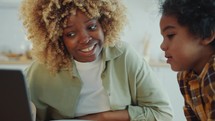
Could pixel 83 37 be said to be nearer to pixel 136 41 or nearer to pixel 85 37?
pixel 85 37

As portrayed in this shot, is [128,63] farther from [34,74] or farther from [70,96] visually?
[34,74]

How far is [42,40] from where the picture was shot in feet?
3.50

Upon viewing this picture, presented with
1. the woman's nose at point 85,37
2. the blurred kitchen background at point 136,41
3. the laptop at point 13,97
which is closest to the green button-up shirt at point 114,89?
the woman's nose at point 85,37

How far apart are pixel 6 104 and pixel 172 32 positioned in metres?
0.46

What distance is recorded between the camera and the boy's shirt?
677mm

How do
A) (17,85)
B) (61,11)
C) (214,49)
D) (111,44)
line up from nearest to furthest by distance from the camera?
(17,85), (214,49), (61,11), (111,44)

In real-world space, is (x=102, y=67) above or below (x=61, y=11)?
below

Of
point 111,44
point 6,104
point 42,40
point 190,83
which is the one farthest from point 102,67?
point 6,104

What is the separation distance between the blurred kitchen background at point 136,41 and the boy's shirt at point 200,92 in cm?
156

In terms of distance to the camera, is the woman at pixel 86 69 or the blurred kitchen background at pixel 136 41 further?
the blurred kitchen background at pixel 136 41

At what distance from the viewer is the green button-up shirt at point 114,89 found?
3.39 ft

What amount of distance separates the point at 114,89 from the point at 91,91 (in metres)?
0.09

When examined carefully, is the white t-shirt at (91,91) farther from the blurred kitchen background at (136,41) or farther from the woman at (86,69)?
the blurred kitchen background at (136,41)

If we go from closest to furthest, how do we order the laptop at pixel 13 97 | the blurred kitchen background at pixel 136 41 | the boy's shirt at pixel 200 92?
1. the laptop at pixel 13 97
2. the boy's shirt at pixel 200 92
3. the blurred kitchen background at pixel 136 41
